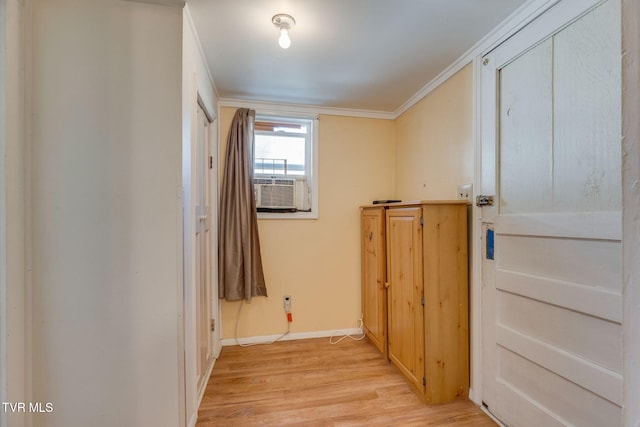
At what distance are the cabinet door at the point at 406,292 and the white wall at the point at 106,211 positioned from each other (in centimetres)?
139

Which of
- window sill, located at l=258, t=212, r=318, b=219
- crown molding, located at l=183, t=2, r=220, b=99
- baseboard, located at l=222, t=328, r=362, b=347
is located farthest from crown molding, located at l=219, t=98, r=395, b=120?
baseboard, located at l=222, t=328, r=362, b=347

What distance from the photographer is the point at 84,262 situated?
1.14m

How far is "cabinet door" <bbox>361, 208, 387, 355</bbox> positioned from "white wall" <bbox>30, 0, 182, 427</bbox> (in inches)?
60.3

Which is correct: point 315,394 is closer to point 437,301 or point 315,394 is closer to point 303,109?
point 437,301

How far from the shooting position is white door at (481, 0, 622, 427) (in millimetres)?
1021

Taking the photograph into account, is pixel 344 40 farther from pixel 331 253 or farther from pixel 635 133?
pixel 331 253

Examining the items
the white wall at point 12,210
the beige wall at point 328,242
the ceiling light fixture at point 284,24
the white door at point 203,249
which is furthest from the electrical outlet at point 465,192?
the white wall at point 12,210

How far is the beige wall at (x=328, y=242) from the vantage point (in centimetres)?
246

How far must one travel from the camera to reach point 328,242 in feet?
8.52

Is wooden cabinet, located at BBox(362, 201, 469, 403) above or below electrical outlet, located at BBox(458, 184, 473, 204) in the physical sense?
below

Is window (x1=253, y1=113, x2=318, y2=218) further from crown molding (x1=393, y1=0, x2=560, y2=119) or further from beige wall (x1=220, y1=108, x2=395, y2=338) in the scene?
crown molding (x1=393, y1=0, x2=560, y2=119)

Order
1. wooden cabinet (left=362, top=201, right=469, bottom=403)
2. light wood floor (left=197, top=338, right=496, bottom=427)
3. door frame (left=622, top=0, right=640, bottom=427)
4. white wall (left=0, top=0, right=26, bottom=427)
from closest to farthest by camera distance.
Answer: door frame (left=622, top=0, right=640, bottom=427), white wall (left=0, top=0, right=26, bottom=427), light wood floor (left=197, top=338, right=496, bottom=427), wooden cabinet (left=362, top=201, right=469, bottom=403)

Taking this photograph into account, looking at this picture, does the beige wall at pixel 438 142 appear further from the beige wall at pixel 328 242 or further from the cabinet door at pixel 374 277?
the cabinet door at pixel 374 277

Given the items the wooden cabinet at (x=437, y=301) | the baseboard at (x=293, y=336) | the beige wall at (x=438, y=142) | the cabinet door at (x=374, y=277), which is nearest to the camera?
the wooden cabinet at (x=437, y=301)
